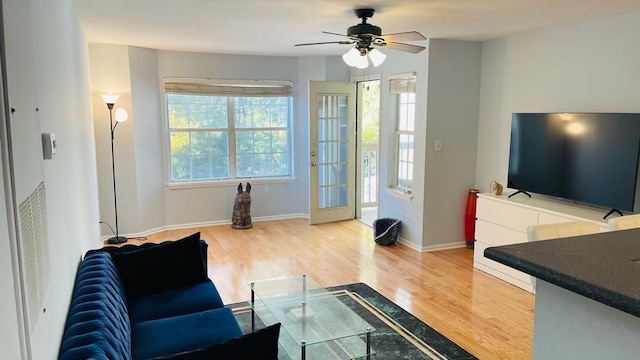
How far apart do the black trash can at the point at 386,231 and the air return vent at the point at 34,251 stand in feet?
14.0

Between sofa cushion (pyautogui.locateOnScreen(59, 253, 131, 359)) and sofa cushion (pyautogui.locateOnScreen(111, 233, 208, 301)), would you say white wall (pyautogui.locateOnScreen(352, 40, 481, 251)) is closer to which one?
sofa cushion (pyautogui.locateOnScreen(111, 233, 208, 301))

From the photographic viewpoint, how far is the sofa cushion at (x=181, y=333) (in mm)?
2266

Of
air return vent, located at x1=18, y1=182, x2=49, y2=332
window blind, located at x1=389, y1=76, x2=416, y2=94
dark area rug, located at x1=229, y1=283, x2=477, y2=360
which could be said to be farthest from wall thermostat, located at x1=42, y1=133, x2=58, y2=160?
window blind, located at x1=389, y1=76, x2=416, y2=94

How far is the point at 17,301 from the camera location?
43.9 inches

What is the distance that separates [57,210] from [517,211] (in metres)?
3.70

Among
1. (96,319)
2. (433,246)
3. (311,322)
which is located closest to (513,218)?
(433,246)

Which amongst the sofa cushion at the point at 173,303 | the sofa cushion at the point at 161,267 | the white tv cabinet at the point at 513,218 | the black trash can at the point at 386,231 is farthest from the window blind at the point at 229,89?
the sofa cushion at the point at 173,303

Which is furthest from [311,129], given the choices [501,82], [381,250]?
[501,82]

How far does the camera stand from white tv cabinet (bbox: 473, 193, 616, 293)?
12.9ft

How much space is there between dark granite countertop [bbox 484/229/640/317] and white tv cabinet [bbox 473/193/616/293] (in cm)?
241

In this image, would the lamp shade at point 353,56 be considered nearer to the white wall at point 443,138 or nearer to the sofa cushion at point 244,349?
the white wall at point 443,138

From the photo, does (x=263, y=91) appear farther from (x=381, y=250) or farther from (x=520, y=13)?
(x=520, y=13)

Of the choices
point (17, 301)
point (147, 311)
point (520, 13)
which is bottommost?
point (147, 311)

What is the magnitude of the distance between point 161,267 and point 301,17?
228cm
